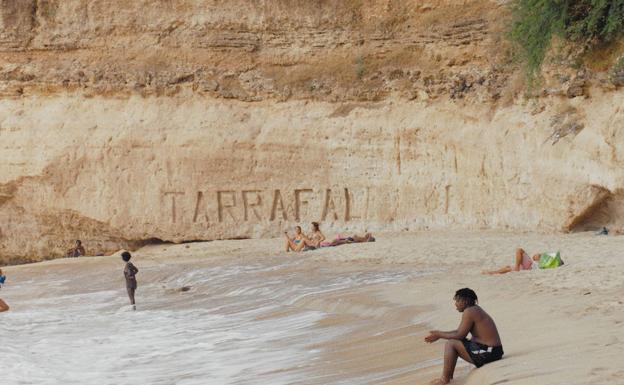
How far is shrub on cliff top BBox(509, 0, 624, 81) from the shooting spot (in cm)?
1587

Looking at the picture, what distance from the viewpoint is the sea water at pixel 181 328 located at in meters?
8.82

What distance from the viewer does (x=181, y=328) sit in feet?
36.7

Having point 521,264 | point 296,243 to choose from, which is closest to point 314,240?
point 296,243

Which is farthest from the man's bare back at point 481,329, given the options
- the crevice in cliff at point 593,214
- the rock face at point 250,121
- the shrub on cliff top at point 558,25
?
the rock face at point 250,121

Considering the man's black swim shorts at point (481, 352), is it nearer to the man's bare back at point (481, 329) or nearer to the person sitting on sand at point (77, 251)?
the man's bare back at point (481, 329)

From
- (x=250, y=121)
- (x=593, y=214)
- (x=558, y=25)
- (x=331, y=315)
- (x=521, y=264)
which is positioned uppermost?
(x=558, y=25)

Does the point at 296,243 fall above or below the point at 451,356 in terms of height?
above

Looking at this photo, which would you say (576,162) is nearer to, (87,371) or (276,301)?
(276,301)

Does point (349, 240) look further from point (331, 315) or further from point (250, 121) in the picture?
point (331, 315)

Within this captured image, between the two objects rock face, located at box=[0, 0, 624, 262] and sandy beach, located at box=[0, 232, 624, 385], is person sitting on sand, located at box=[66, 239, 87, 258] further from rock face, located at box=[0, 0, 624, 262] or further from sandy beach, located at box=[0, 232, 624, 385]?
sandy beach, located at box=[0, 232, 624, 385]

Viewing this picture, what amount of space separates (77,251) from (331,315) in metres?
11.2

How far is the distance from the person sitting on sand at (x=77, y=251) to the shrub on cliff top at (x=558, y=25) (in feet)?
32.5

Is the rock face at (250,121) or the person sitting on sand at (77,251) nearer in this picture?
the rock face at (250,121)

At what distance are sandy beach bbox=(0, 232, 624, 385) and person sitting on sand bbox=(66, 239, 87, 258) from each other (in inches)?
122
